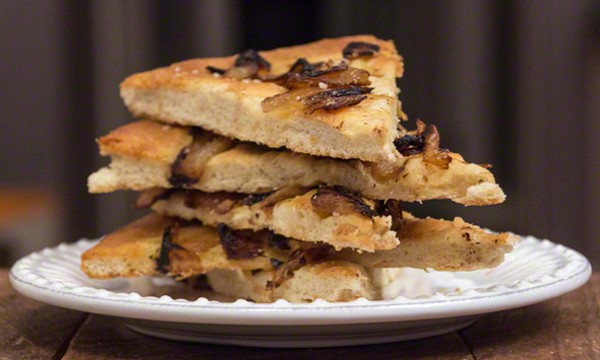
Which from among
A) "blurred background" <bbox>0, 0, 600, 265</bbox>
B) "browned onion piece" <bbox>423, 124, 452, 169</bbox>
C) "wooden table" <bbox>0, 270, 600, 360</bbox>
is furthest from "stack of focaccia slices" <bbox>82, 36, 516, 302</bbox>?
"blurred background" <bbox>0, 0, 600, 265</bbox>

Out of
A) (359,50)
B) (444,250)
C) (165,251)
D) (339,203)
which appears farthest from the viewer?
(359,50)

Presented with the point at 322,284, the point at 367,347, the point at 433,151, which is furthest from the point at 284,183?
the point at 367,347

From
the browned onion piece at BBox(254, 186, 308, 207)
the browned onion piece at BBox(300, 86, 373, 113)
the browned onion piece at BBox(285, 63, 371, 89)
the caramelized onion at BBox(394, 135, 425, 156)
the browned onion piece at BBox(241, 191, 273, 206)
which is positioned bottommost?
the browned onion piece at BBox(241, 191, 273, 206)

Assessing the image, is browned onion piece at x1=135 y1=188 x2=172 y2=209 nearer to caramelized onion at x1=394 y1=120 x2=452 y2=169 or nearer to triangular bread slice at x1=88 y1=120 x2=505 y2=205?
triangular bread slice at x1=88 y1=120 x2=505 y2=205

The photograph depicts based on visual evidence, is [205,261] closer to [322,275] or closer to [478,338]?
[322,275]

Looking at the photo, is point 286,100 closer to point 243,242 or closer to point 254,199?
point 254,199

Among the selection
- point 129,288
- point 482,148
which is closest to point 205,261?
point 129,288

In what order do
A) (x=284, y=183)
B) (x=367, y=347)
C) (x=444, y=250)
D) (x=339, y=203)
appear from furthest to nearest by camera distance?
(x=284, y=183) < (x=444, y=250) < (x=339, y=203) < (x=367, y=347)
